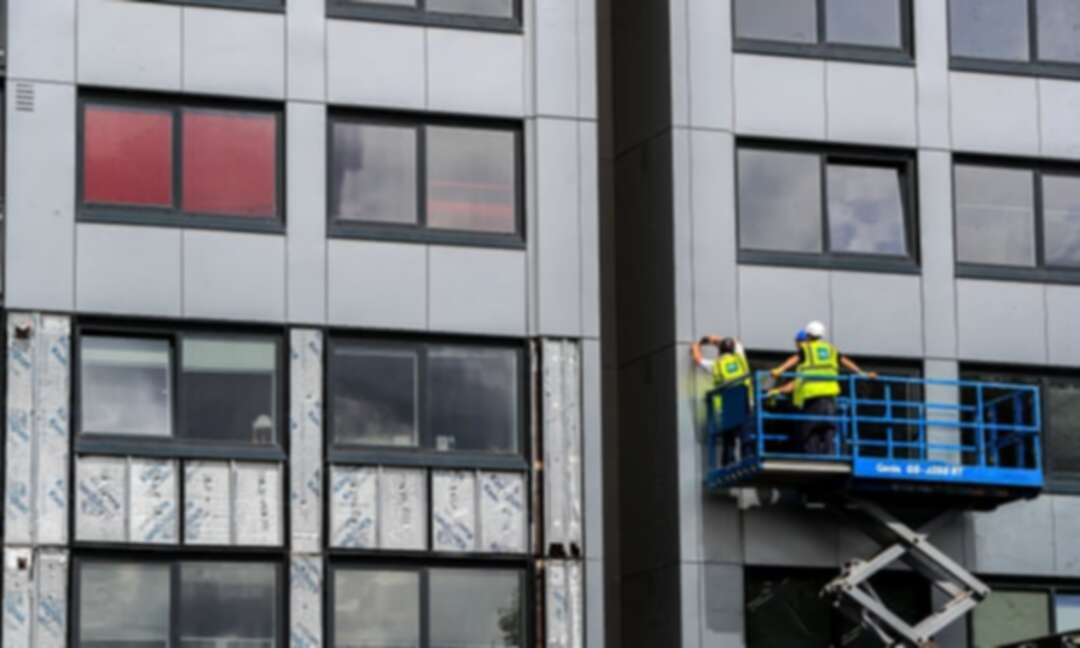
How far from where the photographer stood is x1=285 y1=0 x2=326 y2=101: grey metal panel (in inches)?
1513

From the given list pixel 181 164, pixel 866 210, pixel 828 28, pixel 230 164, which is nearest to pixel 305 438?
pixel 230 164

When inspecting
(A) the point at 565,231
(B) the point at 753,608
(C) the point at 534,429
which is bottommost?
(B) the point at 753,608

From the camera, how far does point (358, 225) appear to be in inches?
1510

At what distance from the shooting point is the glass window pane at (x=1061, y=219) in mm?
41406

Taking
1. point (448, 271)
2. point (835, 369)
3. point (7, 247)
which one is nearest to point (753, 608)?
point (835, 369)

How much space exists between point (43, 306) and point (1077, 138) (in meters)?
14.9

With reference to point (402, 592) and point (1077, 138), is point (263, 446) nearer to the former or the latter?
point (402, 592)

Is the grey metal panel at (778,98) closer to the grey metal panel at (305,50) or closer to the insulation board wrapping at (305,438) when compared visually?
the grey metal panel at (305,50)

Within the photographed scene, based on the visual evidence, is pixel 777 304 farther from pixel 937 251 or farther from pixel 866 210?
pixel 937 251

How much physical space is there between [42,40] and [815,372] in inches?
428

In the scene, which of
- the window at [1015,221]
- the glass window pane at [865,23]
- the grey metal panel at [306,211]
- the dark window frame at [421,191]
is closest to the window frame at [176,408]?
the grey metal panel at [306,211]

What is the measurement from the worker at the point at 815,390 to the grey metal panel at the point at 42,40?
394 inches

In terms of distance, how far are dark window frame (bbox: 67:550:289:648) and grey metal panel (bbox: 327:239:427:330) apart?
3.30 metres

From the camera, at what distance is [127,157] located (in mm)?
37750
